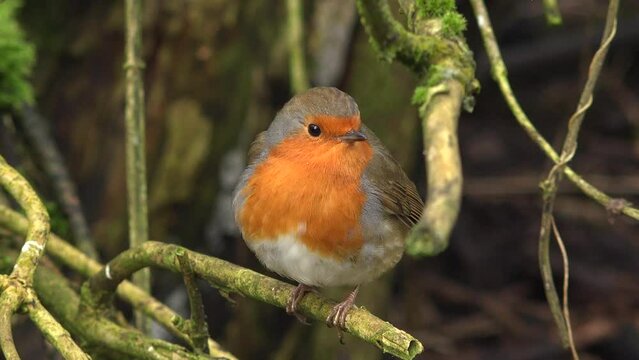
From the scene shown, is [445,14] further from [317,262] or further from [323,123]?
[317,262]

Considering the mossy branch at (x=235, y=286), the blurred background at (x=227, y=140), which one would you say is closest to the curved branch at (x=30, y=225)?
the mossy branch at (x=235, y=286)

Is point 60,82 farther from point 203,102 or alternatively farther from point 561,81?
point 561,81

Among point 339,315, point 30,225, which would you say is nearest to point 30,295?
point 30,225

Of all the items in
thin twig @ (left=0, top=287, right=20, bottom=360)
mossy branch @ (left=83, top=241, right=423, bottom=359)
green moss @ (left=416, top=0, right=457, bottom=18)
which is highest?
green moss @ (left=416, top=0, right=457, bottom=18)

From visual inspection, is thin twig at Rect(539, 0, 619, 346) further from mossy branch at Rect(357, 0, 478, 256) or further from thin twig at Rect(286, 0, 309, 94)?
thin twig at Rect(286, 0, 309, 94)

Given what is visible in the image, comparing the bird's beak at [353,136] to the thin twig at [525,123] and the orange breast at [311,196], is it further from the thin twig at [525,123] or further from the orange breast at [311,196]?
the thin twig at [525,123]

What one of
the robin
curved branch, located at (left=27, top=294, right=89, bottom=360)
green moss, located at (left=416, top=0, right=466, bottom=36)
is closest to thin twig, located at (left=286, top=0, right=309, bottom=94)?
the robin
